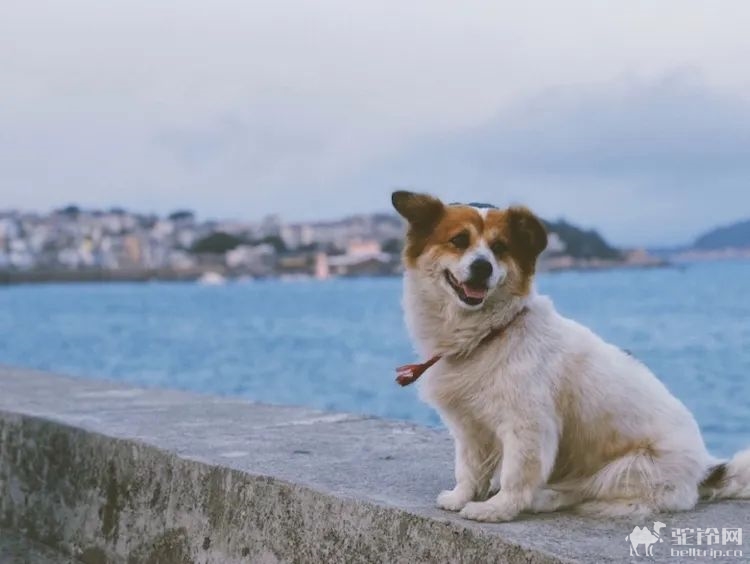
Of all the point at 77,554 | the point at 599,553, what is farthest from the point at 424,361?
the point at 77,554

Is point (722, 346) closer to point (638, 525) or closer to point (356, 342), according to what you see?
point (356, 342)

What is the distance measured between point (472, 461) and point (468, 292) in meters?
0.66

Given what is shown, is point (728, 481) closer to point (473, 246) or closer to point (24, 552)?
point (473, 246)

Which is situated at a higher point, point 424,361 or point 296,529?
point 424,361

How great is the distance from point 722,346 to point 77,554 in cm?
4185

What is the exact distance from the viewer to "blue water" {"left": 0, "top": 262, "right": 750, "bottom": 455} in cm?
3121

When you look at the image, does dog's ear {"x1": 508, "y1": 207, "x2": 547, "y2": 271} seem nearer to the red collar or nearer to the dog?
the dog

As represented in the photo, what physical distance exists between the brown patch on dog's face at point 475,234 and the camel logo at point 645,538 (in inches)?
33.0

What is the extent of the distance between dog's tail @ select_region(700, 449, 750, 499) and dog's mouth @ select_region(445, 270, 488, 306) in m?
1.08

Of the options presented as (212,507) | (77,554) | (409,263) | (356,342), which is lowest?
(356,342)

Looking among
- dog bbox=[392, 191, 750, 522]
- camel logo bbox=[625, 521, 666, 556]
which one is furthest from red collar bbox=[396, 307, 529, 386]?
camel logo bbox=[625, 521, 666, 556]

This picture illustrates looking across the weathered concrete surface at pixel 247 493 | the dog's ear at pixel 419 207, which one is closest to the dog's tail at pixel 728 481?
the weathered concrete surface at pixel 247 493

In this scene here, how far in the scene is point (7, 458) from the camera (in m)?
5.59

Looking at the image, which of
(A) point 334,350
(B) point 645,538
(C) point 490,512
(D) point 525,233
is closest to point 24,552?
(C) point 490,512
